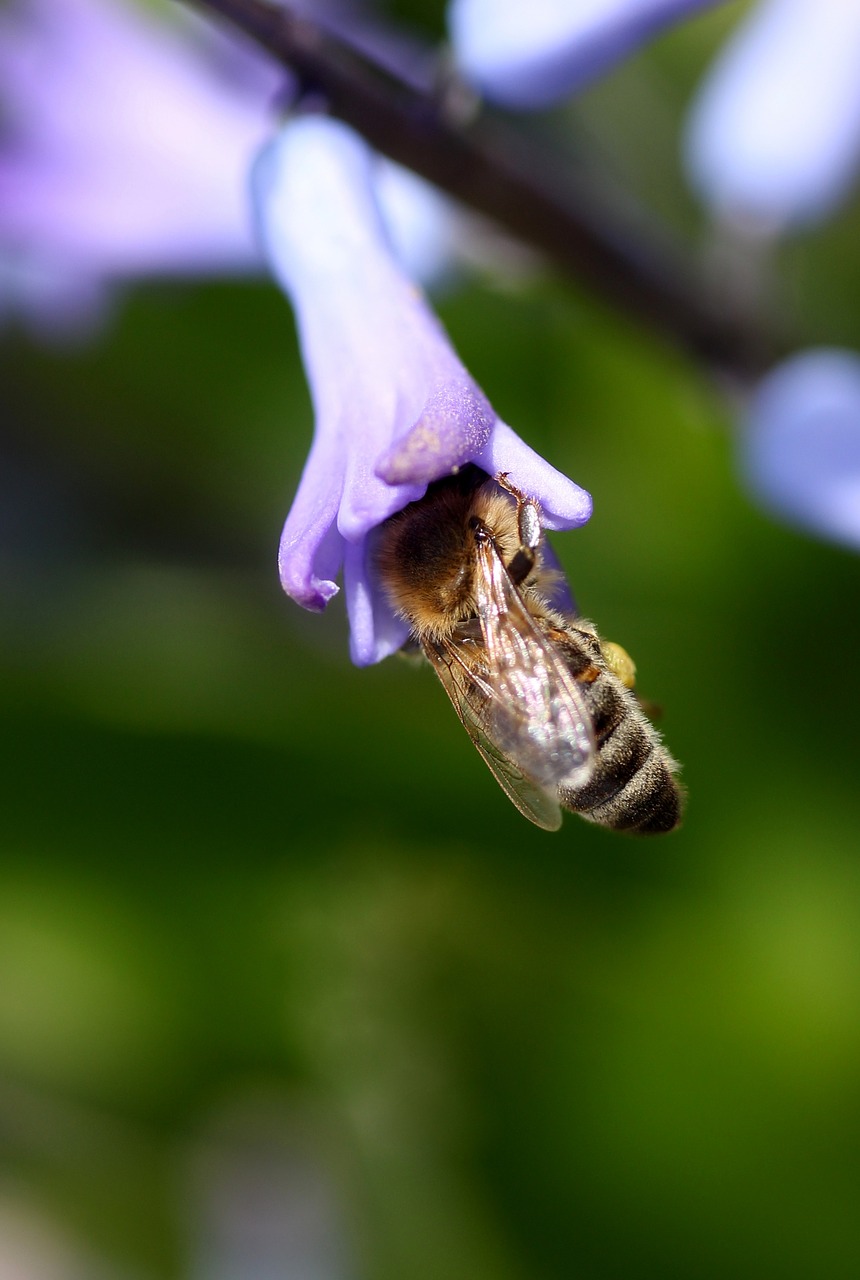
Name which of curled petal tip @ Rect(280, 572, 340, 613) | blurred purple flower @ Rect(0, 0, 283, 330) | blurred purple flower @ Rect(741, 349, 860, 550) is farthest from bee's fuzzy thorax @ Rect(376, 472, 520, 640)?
blurred purple flower @ Rect(0, 0, 283, 330)

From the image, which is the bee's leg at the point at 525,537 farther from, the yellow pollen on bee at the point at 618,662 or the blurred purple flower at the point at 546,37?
the blurred purple flower at the point at 546,37

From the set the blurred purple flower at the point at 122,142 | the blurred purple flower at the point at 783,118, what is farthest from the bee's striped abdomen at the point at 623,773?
the blurred purple flower at the point at 783,118

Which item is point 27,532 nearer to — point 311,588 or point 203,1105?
point 203,1105

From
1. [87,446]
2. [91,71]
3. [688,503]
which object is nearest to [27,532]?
[87,446]

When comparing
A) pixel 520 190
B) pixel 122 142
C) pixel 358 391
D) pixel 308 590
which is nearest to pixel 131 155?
pixel 122 142

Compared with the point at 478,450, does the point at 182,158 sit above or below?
above

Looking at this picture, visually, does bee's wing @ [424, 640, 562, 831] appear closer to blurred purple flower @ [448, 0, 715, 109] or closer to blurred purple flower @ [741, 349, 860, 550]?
blurred purple flower @ [741, 349, 860, 550]
